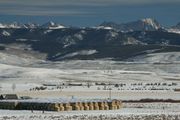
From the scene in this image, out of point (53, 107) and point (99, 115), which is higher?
point (53, 107)

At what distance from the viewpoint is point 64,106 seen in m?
64.1

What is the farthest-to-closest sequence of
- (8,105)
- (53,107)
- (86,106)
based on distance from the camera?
(8,105)
(86,106)
(53,107)

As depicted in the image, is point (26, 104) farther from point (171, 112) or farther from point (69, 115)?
point (171, 112)

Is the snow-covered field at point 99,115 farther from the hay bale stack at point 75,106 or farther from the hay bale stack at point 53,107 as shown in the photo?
the hay bale stack at point 75,106

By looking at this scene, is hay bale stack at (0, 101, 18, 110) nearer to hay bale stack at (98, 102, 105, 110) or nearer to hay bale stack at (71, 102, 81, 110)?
hay bale stack at (71, 102, 81, 110)

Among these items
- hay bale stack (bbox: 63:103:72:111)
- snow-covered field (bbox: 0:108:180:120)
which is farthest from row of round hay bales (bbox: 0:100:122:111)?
snow-covered field (bbox: 0:108:180:120)

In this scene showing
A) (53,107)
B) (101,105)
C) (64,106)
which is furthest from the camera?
(101,105)

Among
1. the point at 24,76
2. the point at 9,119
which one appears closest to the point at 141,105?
the point at 9,119

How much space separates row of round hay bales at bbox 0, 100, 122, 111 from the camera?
63.9 m

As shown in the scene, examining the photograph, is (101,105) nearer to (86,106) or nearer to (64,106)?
(86,106)

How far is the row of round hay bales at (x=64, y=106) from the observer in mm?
63938

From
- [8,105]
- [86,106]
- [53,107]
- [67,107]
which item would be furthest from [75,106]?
[8,105]

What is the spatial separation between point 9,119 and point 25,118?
1399mm

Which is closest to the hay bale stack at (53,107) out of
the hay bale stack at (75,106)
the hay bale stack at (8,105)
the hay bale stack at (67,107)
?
the hay bale stack at (67,107)
